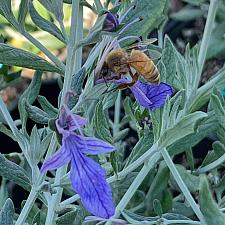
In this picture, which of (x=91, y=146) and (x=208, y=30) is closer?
(x=91, y=146)

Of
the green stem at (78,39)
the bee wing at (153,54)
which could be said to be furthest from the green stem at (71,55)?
the bee wing at (153,54)

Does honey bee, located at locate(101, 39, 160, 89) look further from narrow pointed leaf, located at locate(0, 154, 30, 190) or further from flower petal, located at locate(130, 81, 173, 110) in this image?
narrow pointed leaf, located at locate(0, 154, 30, 190)

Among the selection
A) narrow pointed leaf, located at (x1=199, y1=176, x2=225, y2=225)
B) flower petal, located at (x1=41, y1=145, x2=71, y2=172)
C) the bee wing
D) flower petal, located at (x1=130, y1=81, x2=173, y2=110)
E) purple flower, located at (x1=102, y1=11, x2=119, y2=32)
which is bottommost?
narrow pointed leaf, located at (x1=199, y1=176, x2=225, y2=225)

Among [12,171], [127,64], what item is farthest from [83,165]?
[12,171]

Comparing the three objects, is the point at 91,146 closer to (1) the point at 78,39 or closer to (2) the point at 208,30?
(1) the point at 78,39

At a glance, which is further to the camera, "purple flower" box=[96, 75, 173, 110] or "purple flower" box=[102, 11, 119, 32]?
"purple flower" box=[96, 75, 173, 110]

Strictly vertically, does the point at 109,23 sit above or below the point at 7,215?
above

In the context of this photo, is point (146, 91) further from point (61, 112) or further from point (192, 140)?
point (192, 140)

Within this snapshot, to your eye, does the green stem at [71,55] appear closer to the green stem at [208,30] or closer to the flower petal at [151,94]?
the flower petal at [151,94]

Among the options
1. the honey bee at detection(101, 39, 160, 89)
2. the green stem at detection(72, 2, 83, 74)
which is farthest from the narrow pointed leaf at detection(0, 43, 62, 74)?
the honey bee at detection(101, 39, 160, 89)
